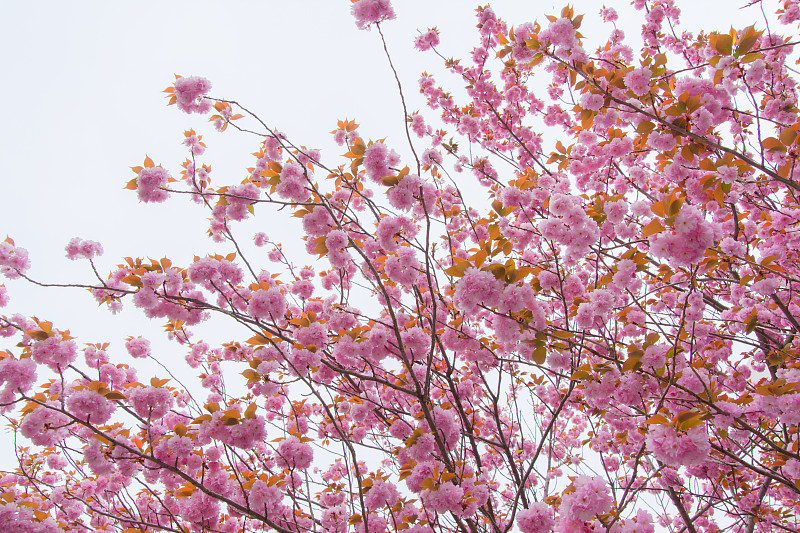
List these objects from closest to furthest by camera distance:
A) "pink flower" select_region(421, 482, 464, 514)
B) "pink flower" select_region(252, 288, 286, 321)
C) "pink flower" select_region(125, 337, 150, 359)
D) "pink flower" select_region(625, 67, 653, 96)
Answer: "pink flower" select_region(421, 482, 464, 514), "pink flower" select_region(625, 67, 653, 96), "pink flower" select_region(252, 288, 286, 321), "pink flower" select_region(125, 337, 150, 359)

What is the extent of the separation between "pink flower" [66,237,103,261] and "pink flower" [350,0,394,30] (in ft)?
9.41

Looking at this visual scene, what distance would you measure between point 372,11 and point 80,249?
120 inches

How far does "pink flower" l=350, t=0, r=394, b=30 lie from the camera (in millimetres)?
3008

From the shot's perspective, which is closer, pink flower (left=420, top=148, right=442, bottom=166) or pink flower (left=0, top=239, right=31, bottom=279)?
pink flower (left=0, top=239, right=31, bottom=279)

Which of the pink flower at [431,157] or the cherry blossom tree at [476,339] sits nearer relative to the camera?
the cherry blossom tree at [476,339]

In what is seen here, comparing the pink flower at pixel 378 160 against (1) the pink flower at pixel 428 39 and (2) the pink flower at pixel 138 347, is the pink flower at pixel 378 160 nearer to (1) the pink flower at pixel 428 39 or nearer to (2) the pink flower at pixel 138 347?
(2) the pink flower at pixel 138 347

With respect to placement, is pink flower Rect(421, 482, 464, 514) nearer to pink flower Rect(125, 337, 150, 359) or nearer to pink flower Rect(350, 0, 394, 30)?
pink flower Rect(350, 0, 394, 30)

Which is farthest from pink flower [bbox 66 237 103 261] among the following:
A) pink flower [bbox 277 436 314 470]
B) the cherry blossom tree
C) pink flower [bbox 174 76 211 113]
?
pink flower [bbox 277 436 314 470]

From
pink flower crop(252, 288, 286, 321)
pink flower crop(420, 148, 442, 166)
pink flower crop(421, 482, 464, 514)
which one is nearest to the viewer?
pink flower crop(421, 482, 464, 514)

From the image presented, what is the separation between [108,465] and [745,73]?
19.6ft

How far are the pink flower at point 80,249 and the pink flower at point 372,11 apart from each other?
2867mm

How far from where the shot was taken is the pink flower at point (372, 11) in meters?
3.01

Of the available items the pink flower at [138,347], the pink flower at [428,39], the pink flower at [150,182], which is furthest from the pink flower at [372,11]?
the pink flower at [138,347]

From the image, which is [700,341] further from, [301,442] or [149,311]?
[149,311]
